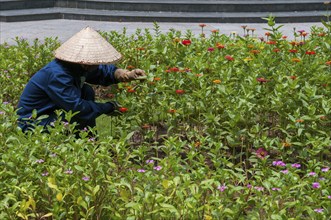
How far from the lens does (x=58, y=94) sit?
4879 millimetres

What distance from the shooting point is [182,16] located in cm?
1184

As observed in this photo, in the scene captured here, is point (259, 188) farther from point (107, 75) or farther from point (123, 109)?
point (107, 75)

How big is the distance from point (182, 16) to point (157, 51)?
5708mm

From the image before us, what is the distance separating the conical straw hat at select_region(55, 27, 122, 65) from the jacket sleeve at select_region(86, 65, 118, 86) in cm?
26

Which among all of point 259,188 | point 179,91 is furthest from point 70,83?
point 259,188

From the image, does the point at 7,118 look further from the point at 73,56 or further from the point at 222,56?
the point at 222,56

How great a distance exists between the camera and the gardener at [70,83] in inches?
193

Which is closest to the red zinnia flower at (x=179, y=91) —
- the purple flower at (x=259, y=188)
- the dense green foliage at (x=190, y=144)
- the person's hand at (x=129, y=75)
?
the dense green foliage at (x=190, y=144)

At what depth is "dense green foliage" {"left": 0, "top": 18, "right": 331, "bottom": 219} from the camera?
11.7 feet

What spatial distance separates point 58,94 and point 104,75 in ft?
1.90

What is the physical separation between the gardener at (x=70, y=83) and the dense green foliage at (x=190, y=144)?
0.59 feet

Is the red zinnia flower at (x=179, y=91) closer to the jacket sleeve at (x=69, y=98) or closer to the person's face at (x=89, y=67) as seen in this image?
the jacket sleeve at (x=69, y=98)

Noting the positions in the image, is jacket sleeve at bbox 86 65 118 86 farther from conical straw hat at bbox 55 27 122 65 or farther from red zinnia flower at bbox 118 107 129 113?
red zinnia flower at bbox 118 107 129 113

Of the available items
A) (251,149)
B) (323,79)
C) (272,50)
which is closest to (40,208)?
(251,149)
